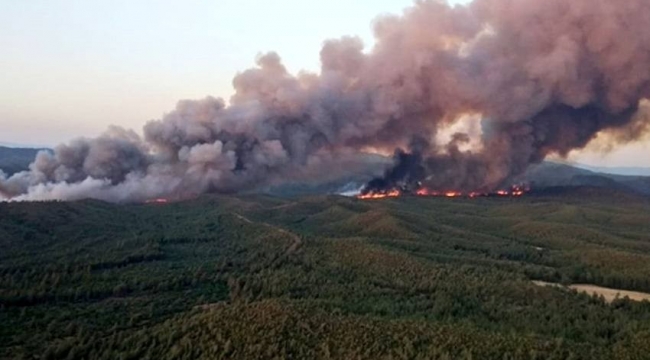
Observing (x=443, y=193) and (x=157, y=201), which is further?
(x=443, y=193)

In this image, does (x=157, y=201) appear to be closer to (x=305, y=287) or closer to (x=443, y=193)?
(x=443, y=193)

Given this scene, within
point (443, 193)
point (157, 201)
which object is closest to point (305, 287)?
point (157, 201)

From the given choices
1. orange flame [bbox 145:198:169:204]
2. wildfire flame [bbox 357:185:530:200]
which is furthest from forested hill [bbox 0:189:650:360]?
wildfire flame [bbox 357:185:530:200]

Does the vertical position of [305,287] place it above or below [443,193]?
below

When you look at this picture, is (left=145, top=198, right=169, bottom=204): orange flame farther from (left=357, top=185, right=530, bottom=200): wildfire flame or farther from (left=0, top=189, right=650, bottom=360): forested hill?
(left=357, top=185, right=530, bottom=200): wildfire flame

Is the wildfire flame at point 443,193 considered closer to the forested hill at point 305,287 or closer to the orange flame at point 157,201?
the forested hill at point 305,287

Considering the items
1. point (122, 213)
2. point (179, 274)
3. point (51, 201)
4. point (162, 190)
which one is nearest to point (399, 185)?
point (162, 190)

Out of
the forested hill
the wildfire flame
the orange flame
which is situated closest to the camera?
the forested hill

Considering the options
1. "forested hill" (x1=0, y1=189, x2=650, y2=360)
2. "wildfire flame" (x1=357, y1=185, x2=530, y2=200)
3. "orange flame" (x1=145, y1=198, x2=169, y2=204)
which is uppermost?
"wildfire flame" (x1=357, y1=185, x2=530, y2=200)

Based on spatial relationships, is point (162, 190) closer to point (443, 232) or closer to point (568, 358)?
point (443, 232)
